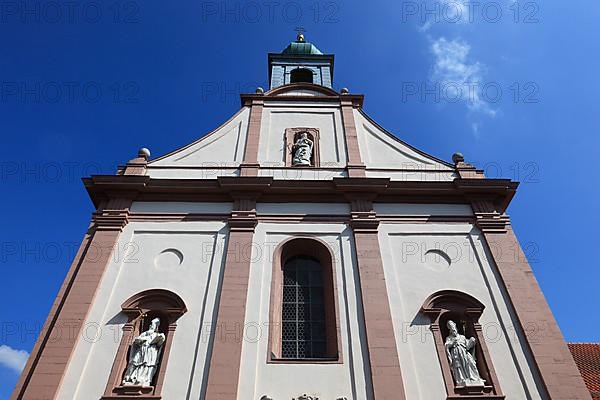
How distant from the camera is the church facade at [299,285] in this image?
955 cm

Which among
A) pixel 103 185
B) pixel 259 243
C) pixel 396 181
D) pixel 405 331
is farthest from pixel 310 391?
pixel 103 185

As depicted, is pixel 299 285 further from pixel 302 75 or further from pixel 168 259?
pixel 302 75

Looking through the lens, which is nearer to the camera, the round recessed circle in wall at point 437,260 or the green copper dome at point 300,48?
the round recessed circle in wall at point 437,260

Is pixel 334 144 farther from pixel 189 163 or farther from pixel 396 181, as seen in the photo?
pixel 189 163

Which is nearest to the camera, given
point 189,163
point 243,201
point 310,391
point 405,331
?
point 310,391

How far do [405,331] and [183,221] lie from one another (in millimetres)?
5856

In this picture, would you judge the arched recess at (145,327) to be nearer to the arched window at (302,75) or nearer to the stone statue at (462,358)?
the stone statue at (462,358)

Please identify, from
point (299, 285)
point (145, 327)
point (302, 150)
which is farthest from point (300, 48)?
point (145, 327)

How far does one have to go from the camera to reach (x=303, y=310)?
37.4 feet

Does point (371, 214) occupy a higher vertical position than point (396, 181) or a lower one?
lower

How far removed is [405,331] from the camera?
10.3m

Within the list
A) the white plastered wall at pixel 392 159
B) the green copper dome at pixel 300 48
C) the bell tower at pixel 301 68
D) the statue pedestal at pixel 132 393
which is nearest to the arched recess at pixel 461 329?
the white plastered wall at pixel 392 159

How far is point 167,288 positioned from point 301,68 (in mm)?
12555

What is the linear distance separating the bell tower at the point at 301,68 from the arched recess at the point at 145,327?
11.6 m
